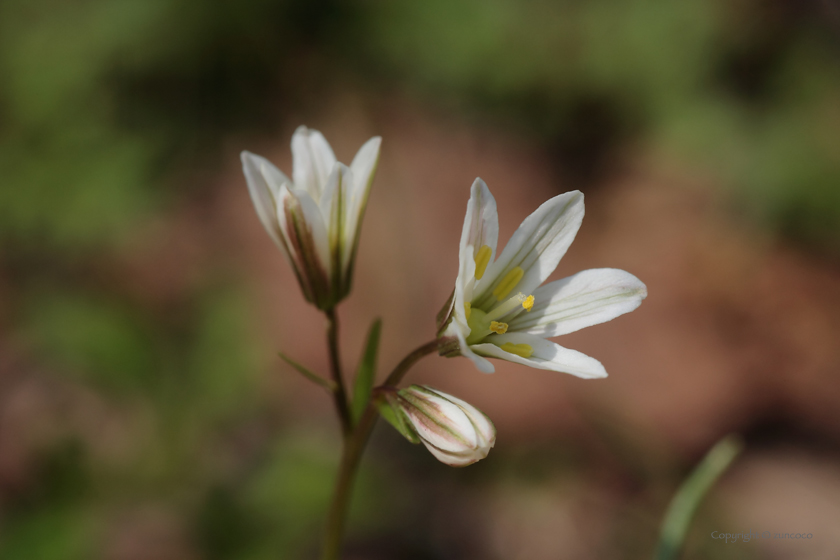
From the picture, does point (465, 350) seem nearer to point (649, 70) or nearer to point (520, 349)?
point (520, 349)

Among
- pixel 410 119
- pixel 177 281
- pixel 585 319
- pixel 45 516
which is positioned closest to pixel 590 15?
pixel 410 119

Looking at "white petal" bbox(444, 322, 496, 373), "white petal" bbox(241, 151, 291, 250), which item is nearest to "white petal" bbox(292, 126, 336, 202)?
"white petal" bbox(241, 151, 291, 250)

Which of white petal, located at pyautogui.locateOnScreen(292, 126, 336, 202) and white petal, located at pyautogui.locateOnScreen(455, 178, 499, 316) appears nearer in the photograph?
white petal, located at pyautogui.locateOnScreen(455, 178, 499, 316)

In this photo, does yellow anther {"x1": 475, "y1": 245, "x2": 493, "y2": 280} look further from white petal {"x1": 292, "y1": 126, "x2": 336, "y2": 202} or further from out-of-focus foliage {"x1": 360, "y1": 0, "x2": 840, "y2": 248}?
out-of-focus foliage {"x1": 360, "y1": 0, "x2": 840, "y2": 248}

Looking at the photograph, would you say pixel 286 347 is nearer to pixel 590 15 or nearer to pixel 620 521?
pixel 620 521

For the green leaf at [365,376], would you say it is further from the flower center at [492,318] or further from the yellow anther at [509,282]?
the yellow anther at [509,282]

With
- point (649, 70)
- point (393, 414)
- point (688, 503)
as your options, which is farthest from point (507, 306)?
point (649, 70)
